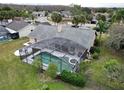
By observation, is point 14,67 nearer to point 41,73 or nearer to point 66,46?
point 41,73

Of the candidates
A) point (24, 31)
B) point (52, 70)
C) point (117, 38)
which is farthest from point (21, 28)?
point (52, 70)

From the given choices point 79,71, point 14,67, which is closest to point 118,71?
point 79,71

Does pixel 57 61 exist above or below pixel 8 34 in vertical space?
below

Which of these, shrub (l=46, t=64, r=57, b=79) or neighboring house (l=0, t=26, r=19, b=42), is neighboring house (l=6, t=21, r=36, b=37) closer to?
neighboring house (l=0, t=26, r=19, b=42)

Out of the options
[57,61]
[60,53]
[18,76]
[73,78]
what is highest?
[60,53]

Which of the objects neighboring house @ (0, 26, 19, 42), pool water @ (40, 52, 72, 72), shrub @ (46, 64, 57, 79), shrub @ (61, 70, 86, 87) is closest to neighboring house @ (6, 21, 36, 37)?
neighboring house @ (0, 26, 19, 42)

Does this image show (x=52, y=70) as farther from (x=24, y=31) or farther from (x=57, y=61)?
(x=24, y=31)

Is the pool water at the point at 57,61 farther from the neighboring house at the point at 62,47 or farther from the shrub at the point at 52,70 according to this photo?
the shrub at the point at 52,70
